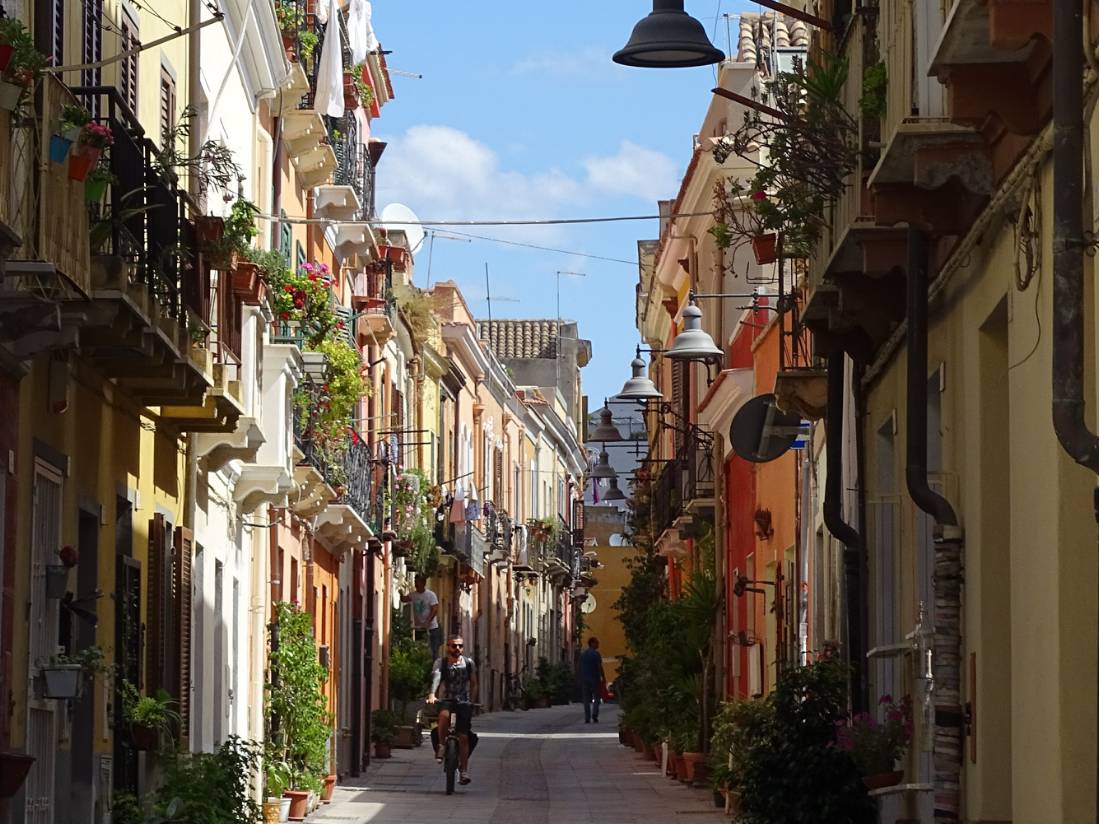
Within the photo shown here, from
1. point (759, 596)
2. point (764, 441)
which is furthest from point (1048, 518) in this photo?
point (759, 596)

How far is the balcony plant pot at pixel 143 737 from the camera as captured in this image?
15141 mm

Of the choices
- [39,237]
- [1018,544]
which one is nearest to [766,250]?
[39,237]

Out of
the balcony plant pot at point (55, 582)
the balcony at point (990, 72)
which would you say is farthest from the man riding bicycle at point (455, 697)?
the balcony at point (990, 72)

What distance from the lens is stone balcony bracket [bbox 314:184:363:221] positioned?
26469 millimetres

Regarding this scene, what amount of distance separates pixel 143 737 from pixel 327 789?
327 inches

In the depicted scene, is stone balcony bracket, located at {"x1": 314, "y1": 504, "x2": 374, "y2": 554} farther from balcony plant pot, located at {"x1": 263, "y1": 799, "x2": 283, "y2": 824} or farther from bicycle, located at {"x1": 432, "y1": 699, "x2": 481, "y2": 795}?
balcony plant pot, located at {"x1": 263, "y1": 799, "x2": 283, "y2": 824}

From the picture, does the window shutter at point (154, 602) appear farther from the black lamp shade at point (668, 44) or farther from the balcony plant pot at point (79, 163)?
→ the black lamp shade at point (668, 44)

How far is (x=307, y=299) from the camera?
22.1 meters

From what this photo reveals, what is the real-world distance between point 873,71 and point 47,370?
4.80 meters

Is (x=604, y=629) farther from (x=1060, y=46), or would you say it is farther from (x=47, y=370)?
(x=1060, y=46)

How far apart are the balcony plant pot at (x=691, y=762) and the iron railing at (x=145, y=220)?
1201 centimetres

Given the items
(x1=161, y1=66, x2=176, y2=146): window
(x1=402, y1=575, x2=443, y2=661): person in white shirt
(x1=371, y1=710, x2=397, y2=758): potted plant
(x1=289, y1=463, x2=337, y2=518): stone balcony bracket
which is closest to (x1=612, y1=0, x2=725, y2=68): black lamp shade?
(x1=161, y1=66, x2=176, y2=146): window

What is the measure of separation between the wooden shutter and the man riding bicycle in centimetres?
772

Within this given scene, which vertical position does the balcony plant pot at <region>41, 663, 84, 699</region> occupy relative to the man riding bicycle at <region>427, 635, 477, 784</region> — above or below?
above
